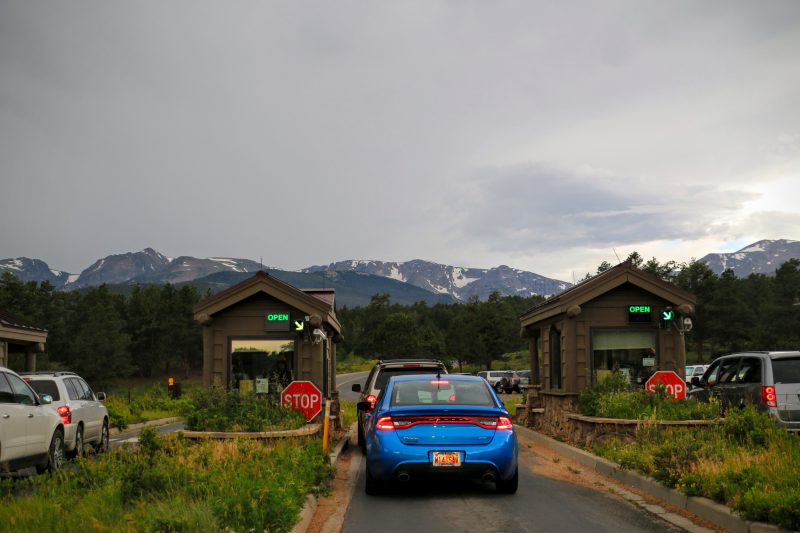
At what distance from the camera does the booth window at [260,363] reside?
1880 cm

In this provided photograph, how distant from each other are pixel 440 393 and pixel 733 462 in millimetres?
3832

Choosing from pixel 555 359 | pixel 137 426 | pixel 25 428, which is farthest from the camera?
pixel 137 426

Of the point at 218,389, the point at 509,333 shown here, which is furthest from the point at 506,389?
the point at 218,389

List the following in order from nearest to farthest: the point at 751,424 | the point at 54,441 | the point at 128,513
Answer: the point at 128,513 < the point at 751,424 < the point at 54,441

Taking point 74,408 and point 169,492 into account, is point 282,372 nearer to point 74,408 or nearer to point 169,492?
point 74,408

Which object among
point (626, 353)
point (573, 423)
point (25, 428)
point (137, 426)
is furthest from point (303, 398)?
point (137, 426)

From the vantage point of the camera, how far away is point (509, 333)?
271 ft

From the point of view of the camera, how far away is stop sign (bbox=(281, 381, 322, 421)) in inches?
588

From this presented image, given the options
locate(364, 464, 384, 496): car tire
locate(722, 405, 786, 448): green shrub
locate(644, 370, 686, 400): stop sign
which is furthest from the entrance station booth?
locate(722, 405, 786, 448): green shrub

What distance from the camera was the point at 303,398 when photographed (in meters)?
15.0

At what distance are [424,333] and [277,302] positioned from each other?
71.1m

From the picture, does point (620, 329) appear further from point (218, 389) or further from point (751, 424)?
point (218, 389)

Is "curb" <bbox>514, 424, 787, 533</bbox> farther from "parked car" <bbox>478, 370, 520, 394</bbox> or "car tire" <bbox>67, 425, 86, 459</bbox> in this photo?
"parked car" <bbox>478, 370, 520, 394</bbox>

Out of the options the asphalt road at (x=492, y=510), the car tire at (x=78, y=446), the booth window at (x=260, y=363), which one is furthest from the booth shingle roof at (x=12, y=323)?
the asphalt road at (x=492, y=510)
